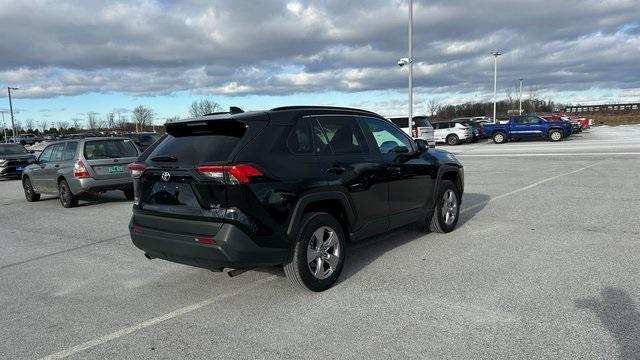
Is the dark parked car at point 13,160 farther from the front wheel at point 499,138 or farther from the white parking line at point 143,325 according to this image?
the front wheel at point 499,138

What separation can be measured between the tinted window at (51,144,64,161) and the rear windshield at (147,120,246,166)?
8.01 metres

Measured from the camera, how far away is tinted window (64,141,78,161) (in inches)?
434

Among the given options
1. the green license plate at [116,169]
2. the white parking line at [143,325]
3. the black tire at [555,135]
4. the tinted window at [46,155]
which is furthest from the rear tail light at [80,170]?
the black tire at [555,135]

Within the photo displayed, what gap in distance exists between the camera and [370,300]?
14.5 feet

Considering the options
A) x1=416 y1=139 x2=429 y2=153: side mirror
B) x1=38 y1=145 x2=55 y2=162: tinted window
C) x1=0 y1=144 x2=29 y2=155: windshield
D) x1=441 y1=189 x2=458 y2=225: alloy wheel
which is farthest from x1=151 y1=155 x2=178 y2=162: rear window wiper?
x1=0 y1=144 x2=29 y2=155: windshield

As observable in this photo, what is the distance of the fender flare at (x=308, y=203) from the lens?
4348 millimetres

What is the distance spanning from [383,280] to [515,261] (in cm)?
156

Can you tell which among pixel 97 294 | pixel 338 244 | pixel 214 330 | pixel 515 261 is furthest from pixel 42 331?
pixel 515 261

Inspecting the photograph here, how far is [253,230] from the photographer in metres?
4.13

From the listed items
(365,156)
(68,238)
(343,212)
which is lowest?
(68,238)

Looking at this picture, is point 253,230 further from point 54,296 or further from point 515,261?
point 515,261

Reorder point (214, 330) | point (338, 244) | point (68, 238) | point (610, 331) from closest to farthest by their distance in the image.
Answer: point (610, 331) → point (214, 330) → point (338, 244) → point (68, 238)

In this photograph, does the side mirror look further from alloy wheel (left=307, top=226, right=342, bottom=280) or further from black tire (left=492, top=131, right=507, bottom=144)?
black tire (left=492, top=131, right=507, bottom=144)

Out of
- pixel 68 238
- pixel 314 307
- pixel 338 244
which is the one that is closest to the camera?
pixel 314 307
